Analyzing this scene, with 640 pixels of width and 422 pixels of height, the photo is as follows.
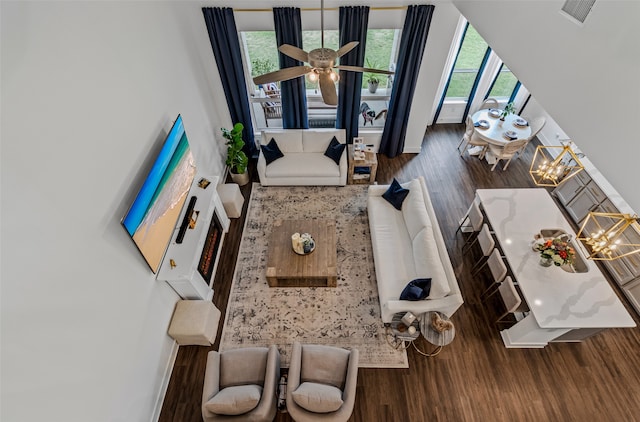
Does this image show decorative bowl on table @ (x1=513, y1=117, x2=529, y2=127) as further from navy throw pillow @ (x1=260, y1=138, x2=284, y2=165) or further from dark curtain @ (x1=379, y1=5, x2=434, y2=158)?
navy throw pillow @ (x1=260, y1=138, x2=284, y2=165)

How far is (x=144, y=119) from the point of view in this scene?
3.43m

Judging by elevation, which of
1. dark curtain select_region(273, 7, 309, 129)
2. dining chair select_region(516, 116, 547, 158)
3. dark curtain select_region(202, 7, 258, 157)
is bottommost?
dining chair select_region(516, 116, 547, 158)

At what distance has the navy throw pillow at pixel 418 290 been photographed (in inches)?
147

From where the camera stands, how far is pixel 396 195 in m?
5.02

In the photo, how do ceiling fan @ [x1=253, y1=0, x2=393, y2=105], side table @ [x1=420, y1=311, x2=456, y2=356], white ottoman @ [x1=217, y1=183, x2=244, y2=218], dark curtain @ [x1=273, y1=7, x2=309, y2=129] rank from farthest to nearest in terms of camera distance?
white ottoman @ [x1=217, y1=183, x2=244, y2=218] → dark curtain @ [x1=273, y1=7, x2=309, y2=129] → side table @ [x1=420, y1=311, x2=456, y2=356] → ceiling fan @ [x1=253, y1=0, x2=393, y2=105]

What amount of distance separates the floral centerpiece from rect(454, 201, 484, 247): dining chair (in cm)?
90

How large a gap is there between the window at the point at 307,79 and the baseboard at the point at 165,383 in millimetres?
4345

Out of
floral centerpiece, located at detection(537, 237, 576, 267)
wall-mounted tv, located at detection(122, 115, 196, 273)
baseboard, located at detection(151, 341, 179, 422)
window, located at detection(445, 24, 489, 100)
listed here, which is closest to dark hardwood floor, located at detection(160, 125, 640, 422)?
baseboard, located at detection(151, 341, 179, 422)

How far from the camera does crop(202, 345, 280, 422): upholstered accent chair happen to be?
118 inches

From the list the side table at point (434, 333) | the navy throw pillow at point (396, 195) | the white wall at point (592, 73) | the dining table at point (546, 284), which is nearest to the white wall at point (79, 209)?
the side table at point (434, 333)

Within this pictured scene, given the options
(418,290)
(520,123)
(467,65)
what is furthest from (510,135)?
(418,290)

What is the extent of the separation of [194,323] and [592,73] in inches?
184

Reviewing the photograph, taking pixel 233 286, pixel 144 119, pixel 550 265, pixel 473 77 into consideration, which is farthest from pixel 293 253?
pixel 473 77

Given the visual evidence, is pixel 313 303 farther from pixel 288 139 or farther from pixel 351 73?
pixel 351 73
